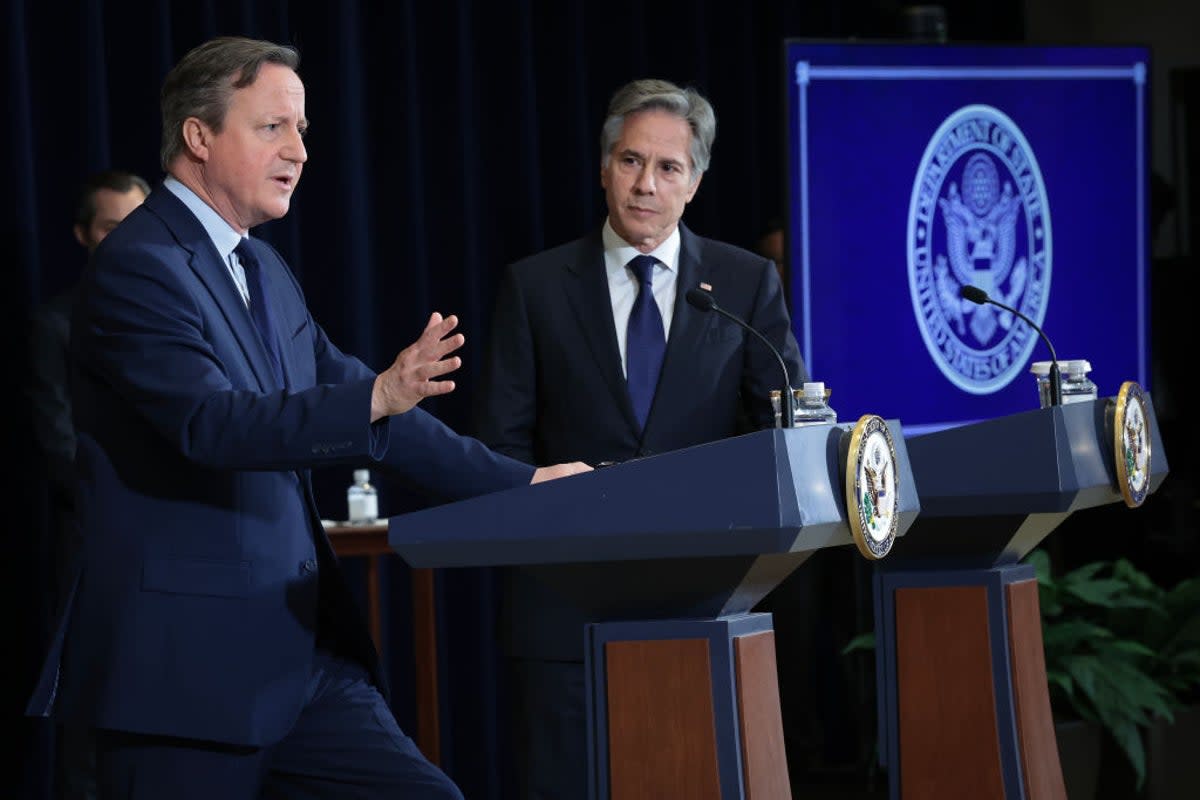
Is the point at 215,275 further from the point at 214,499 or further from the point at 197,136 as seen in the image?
the point at 214,499

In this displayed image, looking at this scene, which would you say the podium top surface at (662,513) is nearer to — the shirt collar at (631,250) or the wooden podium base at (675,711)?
the wooden podium base at (675,711)

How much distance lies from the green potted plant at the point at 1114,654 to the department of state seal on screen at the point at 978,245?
631mm

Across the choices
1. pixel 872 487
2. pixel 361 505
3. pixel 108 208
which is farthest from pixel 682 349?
pixel 108 208

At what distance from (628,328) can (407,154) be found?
2062 millimetres

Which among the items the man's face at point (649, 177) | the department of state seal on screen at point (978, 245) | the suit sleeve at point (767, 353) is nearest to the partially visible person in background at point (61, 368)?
the man's face at point (649, 177)

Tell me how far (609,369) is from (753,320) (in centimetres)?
29

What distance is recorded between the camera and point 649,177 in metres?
3.48

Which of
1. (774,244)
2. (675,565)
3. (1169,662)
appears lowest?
(1169,662)

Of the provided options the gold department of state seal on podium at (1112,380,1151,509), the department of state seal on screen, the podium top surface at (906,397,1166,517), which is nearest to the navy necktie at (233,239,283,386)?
the podium top surface at (906,397,1166,517)

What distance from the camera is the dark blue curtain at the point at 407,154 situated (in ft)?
15.6

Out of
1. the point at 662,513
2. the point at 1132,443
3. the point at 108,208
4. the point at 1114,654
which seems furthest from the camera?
the point at 1114,654

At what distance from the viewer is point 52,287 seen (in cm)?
480

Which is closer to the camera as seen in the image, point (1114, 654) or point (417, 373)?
point (417, 373)

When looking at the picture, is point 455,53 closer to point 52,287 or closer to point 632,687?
point 52,287
